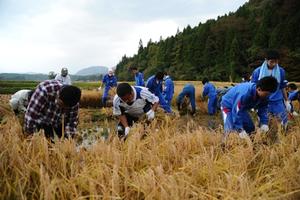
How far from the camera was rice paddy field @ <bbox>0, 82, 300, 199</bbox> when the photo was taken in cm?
271

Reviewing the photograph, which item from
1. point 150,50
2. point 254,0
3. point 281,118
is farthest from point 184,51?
point 281,118

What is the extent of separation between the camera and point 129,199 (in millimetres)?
2791

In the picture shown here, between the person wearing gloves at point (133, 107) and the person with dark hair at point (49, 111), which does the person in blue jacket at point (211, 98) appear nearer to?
the person wearing gloves at point (133, 107)

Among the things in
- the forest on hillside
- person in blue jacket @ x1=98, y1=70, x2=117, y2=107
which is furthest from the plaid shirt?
the forest on hillside

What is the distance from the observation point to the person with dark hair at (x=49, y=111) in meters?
3.72

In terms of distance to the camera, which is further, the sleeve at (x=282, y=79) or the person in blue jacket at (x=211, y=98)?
the person in blue jacket at (x=211, y=98)

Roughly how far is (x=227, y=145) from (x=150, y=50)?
65.8 meters

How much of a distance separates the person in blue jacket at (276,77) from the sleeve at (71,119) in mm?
2682

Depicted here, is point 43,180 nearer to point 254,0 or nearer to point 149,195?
point 149,195

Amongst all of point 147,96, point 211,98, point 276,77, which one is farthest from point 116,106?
point 211,98

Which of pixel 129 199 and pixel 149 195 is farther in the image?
pixel 129 199

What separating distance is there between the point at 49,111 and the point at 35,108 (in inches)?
5.5

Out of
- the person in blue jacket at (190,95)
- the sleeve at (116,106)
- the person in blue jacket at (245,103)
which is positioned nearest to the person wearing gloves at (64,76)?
the person in blue jacket at (190,95)

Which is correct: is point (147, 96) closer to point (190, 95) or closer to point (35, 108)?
point (35, 108)
